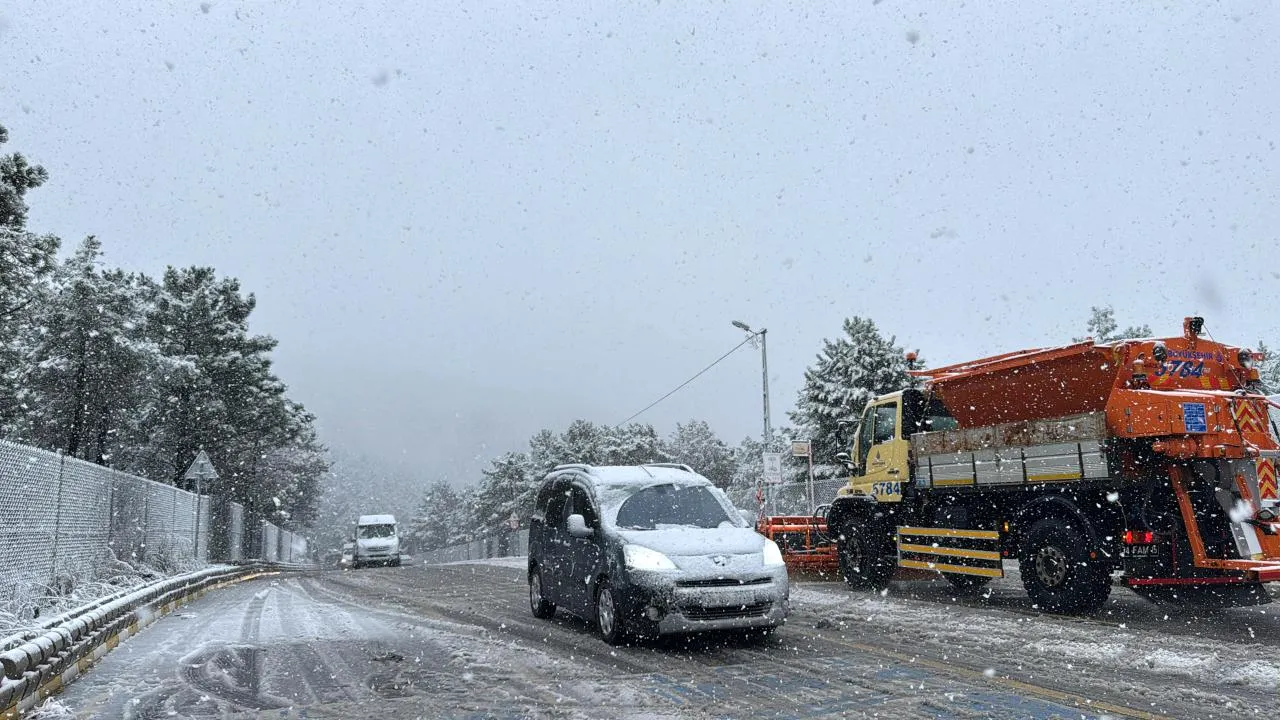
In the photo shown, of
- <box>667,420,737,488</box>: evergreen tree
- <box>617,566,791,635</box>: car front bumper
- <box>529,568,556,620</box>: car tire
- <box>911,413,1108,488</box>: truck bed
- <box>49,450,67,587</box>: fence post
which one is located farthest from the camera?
<box>667,420,737,488</box>: evergreen tree

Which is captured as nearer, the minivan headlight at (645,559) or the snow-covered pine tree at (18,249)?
the minivan headlight at (645,559)

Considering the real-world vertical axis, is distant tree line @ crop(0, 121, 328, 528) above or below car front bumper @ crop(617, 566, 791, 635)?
above

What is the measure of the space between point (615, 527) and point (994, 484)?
512 centimetres

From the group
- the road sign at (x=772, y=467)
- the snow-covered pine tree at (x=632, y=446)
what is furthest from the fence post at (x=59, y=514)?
the snow-covered pine tree at (x=632, y=446)

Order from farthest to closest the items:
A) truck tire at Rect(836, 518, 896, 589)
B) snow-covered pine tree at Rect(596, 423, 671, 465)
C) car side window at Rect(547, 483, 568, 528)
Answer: snow-covered pine tree at Rect(596, 423, 671, 465), truck tire at Rect(836, 518, 896, 589), car side window at Rect(547, 483, 568, 528)

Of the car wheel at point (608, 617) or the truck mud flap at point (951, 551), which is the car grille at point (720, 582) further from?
the truck mud flap at point (951, 551)

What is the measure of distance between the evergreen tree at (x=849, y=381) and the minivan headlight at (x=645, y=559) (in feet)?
121

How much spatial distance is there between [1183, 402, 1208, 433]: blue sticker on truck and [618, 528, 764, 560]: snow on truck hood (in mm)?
4573

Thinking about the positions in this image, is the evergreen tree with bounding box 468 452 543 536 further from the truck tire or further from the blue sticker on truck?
the blue sticker on truck

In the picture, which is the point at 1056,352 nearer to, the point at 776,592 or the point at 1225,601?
the point at 1225,601

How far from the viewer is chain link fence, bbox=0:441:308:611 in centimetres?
771

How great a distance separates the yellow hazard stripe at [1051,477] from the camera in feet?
31.5

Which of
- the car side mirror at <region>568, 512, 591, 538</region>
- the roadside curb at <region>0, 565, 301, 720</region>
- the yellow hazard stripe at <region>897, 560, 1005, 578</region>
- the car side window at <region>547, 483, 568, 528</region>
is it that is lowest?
the roadside curb at <region>0, 565, 301, 720</region>

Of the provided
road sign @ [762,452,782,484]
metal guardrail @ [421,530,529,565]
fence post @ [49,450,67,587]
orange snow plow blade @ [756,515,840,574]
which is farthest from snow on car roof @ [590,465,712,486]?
metal guardrail @ [421,530,529,565]
